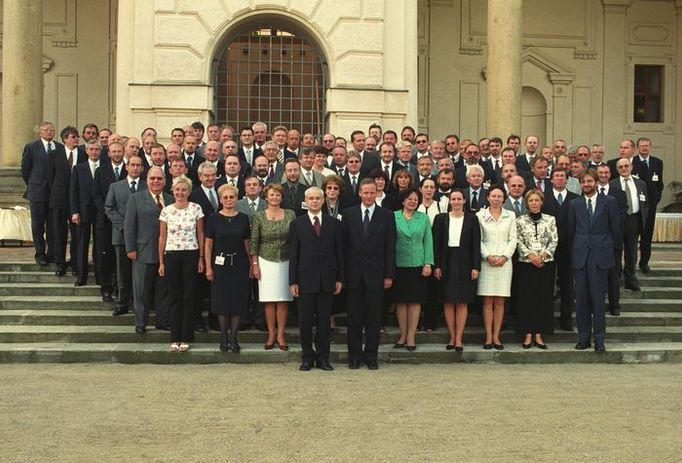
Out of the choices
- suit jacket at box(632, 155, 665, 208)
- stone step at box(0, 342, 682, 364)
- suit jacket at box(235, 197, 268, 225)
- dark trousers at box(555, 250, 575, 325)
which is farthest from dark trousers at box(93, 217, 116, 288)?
suit jacket at box(632, 155, 665, 208)

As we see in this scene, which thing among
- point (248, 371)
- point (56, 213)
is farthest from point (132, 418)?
point (56, 213)

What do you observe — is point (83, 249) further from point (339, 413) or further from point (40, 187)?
point (339, 413)

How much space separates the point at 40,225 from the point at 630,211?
8.17 metres

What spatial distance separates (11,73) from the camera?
16.0 meters

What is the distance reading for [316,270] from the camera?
885 cm

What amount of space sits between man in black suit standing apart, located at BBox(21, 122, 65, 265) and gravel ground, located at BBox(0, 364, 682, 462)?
3294 mm

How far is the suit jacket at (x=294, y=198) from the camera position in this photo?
32.0 feet

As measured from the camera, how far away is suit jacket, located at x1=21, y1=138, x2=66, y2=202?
11.7 meters

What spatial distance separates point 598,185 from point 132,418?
6.81 metres

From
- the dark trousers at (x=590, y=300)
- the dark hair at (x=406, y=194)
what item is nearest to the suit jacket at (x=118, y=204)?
the dark hair at (x=406, y=194)

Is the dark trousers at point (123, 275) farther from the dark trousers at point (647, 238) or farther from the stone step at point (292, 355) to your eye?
the dark trousers at point (647, 238)

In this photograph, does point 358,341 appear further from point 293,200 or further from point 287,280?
point 293,200

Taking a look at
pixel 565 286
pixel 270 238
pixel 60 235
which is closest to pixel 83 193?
pixel 60 235

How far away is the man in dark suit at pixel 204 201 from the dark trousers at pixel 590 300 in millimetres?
4175
